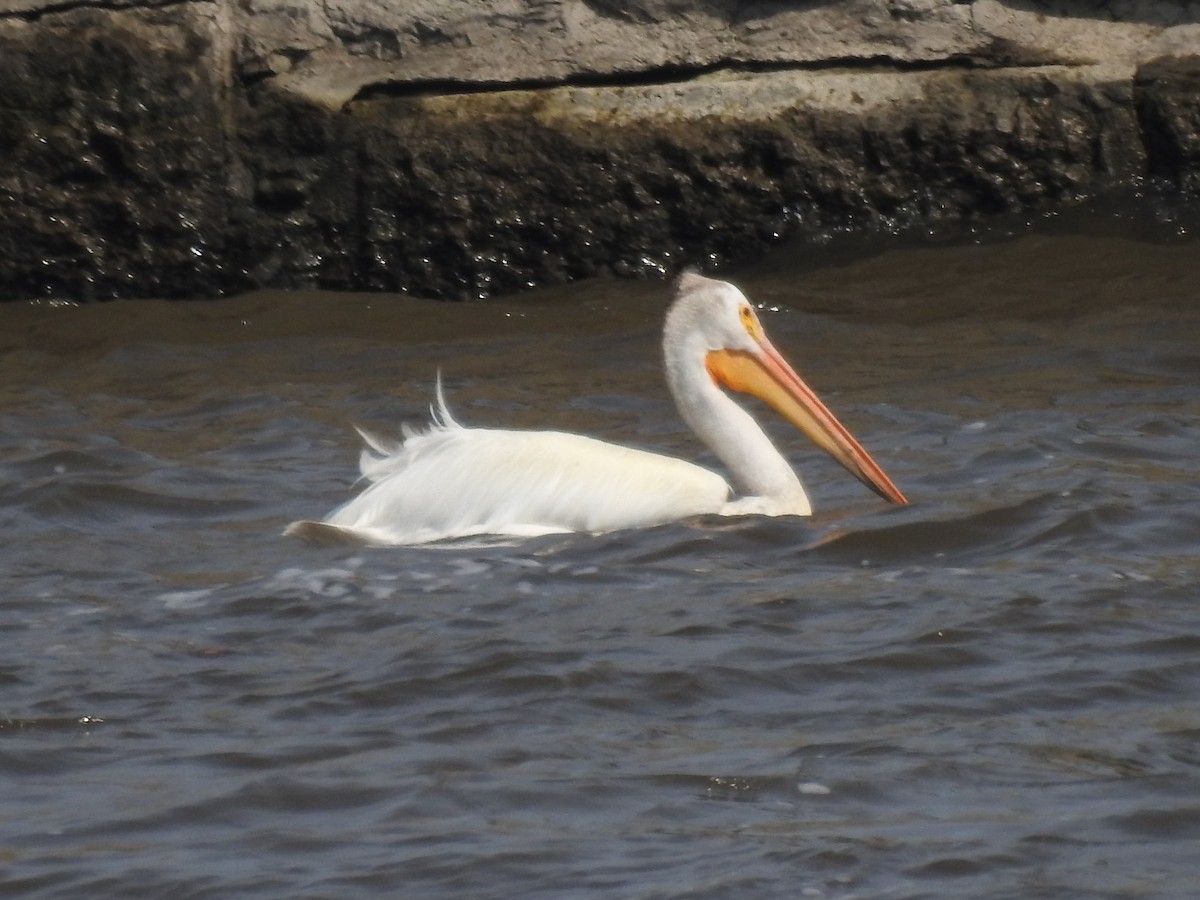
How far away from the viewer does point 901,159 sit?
7590 millimetres

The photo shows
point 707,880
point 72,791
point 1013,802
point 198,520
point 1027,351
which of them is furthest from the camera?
point 1027,351

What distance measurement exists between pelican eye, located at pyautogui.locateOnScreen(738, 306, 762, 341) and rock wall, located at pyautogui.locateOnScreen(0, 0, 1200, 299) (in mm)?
1885

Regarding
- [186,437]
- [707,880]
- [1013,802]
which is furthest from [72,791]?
[186,437]

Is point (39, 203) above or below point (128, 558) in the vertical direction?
above

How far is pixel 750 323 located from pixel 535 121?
2.01 m

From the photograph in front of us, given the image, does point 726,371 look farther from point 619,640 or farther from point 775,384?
point 619,640

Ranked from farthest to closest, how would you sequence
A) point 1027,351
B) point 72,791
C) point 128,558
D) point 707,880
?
point 1027,351 → point 128,558 → point 72,791 → point 707,880

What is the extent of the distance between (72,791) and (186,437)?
2919mm

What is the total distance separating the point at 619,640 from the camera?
13.4 feet

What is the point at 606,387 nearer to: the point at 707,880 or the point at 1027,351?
the point at 1027,351

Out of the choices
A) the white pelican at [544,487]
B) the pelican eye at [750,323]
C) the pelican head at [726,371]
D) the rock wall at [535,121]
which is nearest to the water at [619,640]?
the white pelican at [544,487]

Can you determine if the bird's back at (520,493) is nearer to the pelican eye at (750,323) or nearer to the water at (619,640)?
the water at (619,640)

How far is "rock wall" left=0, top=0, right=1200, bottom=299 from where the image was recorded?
24.4 ft

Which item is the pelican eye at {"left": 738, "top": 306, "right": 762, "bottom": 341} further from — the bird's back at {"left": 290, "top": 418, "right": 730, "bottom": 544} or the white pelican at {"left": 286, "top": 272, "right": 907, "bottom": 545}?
the bird's back at {"left": 290, "top": 418, "right": 730, "bottom": 544}
